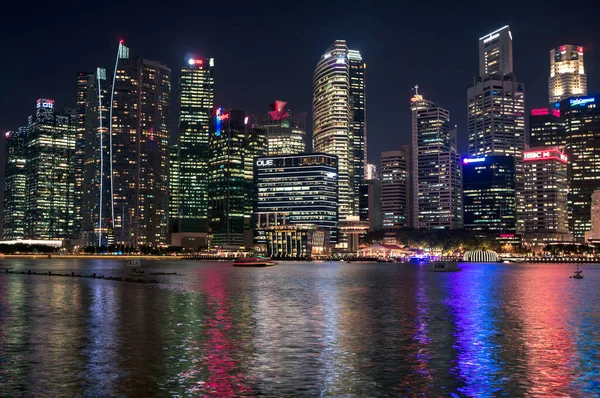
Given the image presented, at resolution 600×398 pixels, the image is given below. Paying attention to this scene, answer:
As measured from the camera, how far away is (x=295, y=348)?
4269 cm

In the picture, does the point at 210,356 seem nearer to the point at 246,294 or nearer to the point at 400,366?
the point at 400,366

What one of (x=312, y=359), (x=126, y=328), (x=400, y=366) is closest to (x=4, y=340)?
(x=126, y=328)

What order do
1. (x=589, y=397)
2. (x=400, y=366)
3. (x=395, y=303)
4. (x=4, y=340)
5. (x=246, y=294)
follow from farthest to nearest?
(x=246, y=294)
(x=395, y=303)
(x=4, y=340)
(x=400, y=366)
(x=589, y=397)

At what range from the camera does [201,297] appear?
85.4 meters

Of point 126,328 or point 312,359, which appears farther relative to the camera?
point 126,328

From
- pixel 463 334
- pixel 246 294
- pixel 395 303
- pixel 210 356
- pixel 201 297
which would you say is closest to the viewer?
pixel 210 356

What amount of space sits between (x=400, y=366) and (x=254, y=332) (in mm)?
16404

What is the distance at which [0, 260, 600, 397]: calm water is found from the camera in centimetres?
3162

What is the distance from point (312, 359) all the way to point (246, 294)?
178 ft

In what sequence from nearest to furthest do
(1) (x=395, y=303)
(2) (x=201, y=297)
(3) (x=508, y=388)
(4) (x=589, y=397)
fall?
(4) (x=589, y=397) < (3) (x=508, y=388) < (1) (x=395, y=303) < (2) (x=201, y=297)

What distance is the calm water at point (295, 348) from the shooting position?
3162cm

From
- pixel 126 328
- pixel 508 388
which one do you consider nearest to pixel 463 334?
pixel 508 388

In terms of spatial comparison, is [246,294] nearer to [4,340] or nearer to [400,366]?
[4,340]

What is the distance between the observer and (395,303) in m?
79.0
